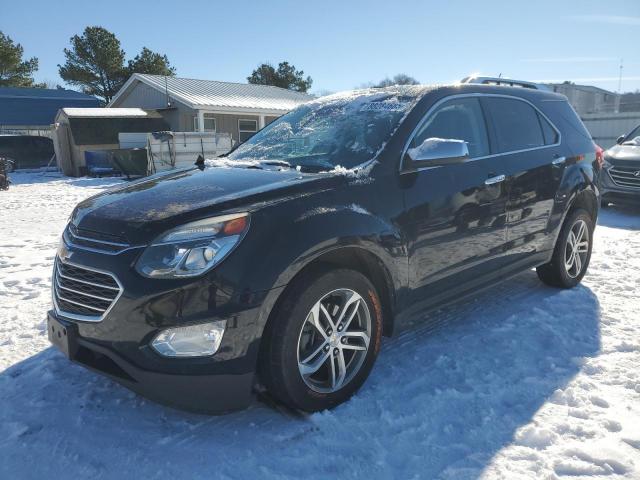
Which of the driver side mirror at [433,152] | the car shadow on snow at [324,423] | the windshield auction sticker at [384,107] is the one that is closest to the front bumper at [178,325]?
the car shadow on snow at [324,423]

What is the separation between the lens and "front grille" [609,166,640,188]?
29.8 feet

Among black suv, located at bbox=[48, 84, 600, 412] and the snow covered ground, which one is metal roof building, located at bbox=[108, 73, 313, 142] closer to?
black suv, located at bbox=[48, 84, 600, 412]

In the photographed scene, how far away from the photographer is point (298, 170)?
3.03m

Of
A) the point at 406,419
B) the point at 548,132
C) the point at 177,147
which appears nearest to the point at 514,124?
the point at 548,132

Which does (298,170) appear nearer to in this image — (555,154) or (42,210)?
(555,154)

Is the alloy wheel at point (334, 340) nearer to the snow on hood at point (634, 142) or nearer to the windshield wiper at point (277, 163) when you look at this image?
the windshield wiper at point (277, 163)

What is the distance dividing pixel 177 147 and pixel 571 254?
15.0 meters

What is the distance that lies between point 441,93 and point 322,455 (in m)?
2.50

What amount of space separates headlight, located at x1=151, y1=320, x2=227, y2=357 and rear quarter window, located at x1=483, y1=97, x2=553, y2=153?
2.67 metres

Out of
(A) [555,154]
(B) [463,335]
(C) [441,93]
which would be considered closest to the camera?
(C) [441,93]

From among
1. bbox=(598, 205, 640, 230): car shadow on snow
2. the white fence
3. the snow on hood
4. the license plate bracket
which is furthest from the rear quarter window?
the white fence

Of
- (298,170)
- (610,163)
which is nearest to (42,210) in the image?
(298,170)

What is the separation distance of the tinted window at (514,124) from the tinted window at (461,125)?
17 centimetres

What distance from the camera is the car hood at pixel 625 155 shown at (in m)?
9.13
